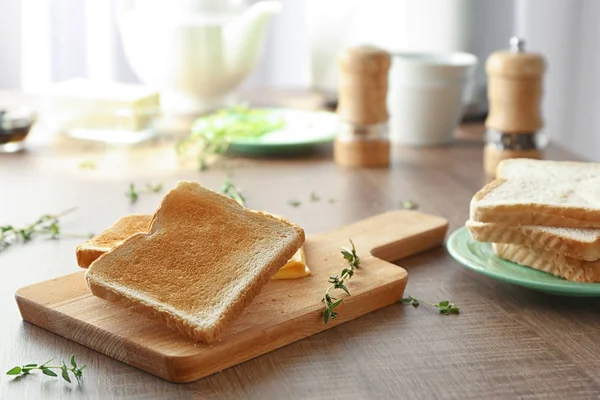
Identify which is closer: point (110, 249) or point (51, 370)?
point (51, 370)

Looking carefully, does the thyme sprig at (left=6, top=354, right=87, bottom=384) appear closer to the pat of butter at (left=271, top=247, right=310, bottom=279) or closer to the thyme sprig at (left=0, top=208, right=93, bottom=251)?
the pat of butter at (left=271, top=247, right=310, bottom=279)

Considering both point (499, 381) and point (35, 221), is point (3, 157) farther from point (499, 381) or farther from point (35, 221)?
point (499, 381)

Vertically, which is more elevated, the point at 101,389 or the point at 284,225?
the point at 284,225

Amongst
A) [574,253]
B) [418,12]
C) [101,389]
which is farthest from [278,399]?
[418,12]

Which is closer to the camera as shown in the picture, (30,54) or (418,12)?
(418,12)

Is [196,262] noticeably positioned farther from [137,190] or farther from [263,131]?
[263,131]

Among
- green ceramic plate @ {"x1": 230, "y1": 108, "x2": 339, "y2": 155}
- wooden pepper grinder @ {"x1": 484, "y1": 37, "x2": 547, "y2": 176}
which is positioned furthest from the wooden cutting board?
green ceramic plate @ {"x1": 230, "y1": 108, "x2": 339, "y2": 155}

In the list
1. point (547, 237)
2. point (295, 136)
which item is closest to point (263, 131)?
point (295, 136)
